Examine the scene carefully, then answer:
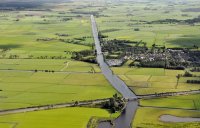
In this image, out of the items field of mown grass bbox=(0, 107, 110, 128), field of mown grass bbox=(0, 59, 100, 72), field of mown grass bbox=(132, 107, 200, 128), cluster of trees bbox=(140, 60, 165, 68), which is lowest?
field of mown grass bbox=(132, 107, 200, 128)

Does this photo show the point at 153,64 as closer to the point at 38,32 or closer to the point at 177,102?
the point at 177,102

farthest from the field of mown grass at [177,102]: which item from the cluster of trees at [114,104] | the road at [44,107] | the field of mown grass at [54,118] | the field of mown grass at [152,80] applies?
the field of mown grass at [54,118]

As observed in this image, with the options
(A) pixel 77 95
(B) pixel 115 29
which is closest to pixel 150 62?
(A) pixel 77 95

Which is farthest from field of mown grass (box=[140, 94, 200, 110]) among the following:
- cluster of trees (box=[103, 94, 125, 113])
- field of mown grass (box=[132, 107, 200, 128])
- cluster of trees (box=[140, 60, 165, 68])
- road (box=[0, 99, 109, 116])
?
cluster of trees (box=[140, 60, 165, 68])

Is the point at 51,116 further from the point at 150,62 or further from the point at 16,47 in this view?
the point at 16,47

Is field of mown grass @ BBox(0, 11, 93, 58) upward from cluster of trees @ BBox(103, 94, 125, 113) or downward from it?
upward

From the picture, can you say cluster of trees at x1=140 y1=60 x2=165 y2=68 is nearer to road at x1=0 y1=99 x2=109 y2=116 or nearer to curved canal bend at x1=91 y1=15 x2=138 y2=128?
curved canal bend at x1=91 y1=15 x2=138 y2=128
